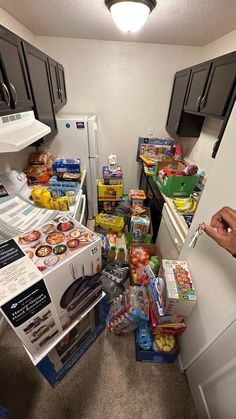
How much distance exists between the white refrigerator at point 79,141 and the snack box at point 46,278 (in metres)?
1.36

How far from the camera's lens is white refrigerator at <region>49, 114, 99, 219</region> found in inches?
75.4

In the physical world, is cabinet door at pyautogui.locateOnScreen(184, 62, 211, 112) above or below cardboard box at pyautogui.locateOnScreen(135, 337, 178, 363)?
above

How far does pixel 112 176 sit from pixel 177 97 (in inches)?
45.8

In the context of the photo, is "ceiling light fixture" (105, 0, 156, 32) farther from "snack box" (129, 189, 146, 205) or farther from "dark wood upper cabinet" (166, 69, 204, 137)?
"snack box" (129, 189, 146, 205)

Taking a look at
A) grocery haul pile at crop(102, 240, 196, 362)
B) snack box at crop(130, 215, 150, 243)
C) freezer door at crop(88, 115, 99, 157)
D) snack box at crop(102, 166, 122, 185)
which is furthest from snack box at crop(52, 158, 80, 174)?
grocery haul pile at crop(102, 240, 196, 362)

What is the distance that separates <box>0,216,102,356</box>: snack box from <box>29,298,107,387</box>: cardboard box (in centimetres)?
15

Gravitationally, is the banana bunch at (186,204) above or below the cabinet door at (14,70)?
below

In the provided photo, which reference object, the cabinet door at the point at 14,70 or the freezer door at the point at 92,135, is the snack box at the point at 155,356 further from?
the freezer door at the point at 92,135

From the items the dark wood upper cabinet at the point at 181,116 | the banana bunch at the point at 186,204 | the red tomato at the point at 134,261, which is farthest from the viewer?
the dark wood upper cabinet at the point at 181,116

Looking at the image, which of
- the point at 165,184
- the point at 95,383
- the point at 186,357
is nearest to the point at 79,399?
the point at 95,383

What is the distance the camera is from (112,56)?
198cm

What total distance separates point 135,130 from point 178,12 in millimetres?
1262

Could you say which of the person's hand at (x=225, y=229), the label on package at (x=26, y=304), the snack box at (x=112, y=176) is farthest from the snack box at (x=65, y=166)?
the person's hand at (x=225, y=229)

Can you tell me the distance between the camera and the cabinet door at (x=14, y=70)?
0.91 m
